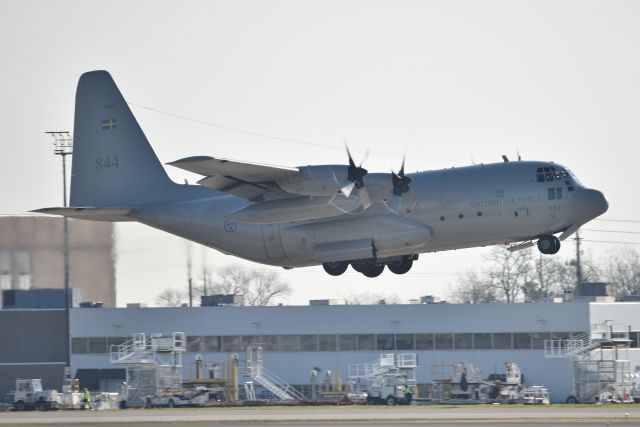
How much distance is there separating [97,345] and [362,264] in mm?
22710

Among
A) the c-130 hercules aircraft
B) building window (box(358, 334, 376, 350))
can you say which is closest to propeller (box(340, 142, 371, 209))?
the c-130 hercules aircraft

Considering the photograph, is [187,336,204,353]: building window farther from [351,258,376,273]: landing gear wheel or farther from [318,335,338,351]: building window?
[351,258,376,273]: landing gear wheel

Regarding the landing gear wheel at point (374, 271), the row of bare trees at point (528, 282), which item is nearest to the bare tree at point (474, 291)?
the row of bare trees at point (528, 282)

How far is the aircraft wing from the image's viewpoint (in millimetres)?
38500

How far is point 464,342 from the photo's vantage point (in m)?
58.5

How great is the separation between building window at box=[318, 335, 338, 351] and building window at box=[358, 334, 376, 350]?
1232 millimetres

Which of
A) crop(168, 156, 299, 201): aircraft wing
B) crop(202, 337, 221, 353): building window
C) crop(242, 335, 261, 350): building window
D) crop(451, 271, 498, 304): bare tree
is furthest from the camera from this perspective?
crop(451, 271, 498, 304): bare tree

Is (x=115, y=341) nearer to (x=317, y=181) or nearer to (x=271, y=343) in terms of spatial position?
(x=271, y=343)

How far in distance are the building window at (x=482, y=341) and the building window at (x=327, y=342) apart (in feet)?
22.3

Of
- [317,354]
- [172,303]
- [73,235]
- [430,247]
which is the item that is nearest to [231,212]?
[430,247]

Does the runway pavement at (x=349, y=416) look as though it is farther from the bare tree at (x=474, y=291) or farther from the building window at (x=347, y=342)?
the bare tree at (x=474, y=291)

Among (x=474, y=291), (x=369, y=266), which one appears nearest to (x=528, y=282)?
(x=474, y=291)

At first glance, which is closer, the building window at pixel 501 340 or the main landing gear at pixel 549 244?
the main landing gear at pixel 549 244

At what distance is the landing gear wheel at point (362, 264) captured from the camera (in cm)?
4268
